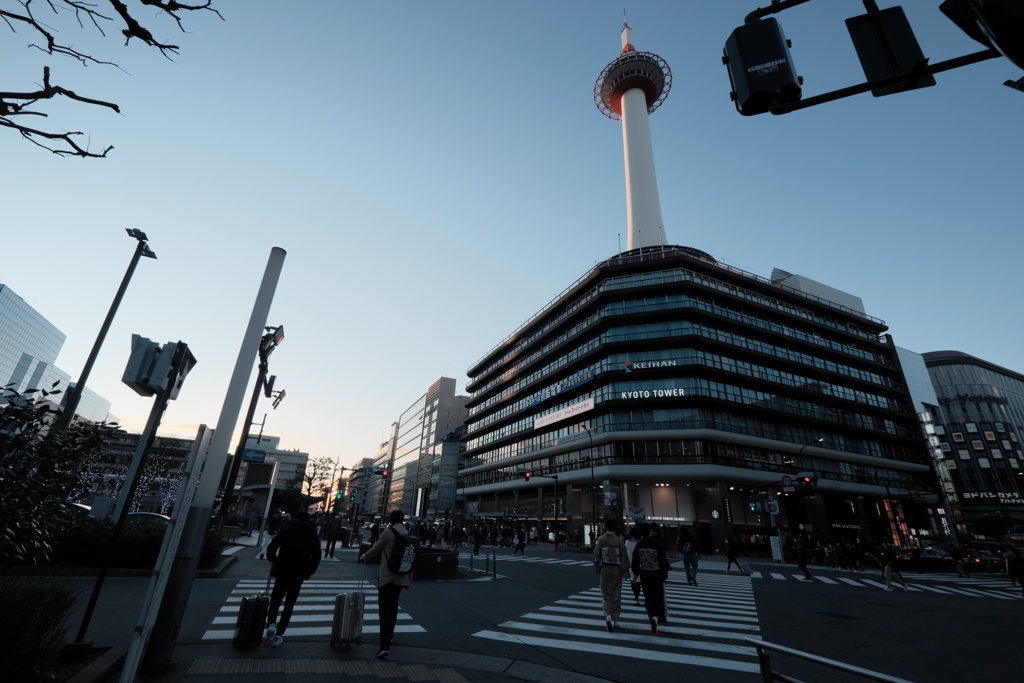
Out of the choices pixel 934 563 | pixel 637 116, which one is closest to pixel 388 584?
pixel 934 563

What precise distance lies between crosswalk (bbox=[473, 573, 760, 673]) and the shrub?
17.1 ft

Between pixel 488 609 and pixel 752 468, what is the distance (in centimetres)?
3857

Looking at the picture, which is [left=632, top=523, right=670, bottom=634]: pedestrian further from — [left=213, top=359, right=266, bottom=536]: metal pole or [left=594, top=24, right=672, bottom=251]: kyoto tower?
[left=594, top=24, right=672, bottom=251]: kyoto tower

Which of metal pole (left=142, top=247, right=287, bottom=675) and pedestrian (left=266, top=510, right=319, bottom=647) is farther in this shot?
pedestrian (left=266, top=510, right=319, bottom=647)

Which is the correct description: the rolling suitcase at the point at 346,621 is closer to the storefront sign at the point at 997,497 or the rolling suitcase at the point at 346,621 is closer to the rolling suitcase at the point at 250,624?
the rolling suitcase at the point at 250,624

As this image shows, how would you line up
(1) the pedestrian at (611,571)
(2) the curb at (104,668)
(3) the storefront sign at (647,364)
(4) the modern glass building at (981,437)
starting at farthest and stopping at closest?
1. (4) the modern glass building at (981,437)
2. (3) the storefront sign at (647,364)
3. (1) the pedestrian at (611,571)
4. (2) the curb at (104,668)

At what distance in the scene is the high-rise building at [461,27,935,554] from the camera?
1575 inches

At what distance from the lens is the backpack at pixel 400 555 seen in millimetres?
6214

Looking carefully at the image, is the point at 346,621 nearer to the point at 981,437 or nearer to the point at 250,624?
the point at 250,624

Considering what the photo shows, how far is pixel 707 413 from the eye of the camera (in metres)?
41.1

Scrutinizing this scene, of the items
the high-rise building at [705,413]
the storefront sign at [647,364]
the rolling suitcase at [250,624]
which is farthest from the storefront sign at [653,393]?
the rolling suitcase at [250,624]

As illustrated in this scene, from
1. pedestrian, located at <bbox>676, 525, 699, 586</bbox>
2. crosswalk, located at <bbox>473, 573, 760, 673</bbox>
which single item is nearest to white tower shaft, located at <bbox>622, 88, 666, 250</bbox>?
pedestrian, located at <bbox>676, 525, 699, 586</bbox>

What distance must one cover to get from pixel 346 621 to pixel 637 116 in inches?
3155

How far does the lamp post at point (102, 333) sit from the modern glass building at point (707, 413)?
33931 millimetres
